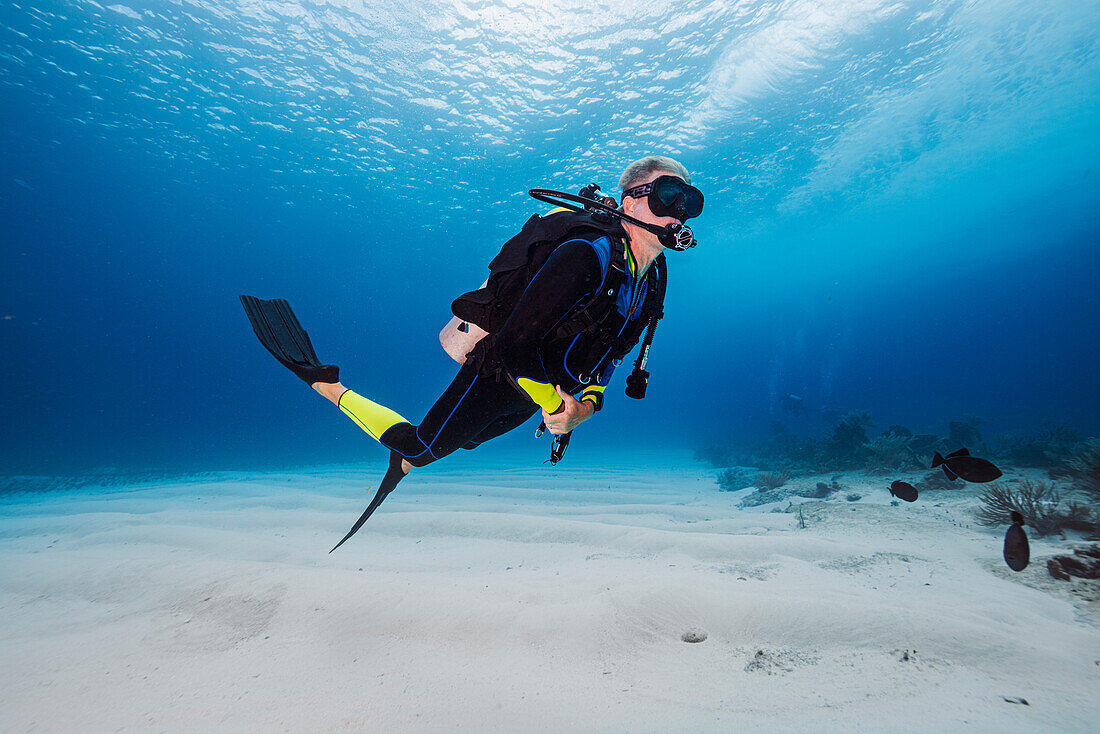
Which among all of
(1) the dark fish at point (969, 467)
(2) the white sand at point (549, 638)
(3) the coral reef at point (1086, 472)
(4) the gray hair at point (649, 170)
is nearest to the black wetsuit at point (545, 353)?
(4) the gray hair at point (649, 170)

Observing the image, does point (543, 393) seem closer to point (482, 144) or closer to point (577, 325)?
point (577, 325)

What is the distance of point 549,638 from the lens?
211 cm

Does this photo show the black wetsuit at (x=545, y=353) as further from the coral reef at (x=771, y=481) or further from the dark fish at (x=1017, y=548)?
the coral reef at (x=771, y=481)

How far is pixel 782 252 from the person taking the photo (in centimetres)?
4331

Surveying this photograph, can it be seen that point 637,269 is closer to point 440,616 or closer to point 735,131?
point 440,616

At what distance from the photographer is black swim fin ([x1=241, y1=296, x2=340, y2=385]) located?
2867 mm

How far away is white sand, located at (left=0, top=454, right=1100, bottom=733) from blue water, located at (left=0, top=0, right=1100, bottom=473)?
16422mm

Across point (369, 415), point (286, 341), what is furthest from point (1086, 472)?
point (286, 341)

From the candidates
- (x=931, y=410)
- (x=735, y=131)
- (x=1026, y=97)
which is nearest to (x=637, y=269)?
(x=735, y=131)

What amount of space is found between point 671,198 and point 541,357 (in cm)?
121

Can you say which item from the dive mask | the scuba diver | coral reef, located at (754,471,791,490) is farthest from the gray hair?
coral reef, located at (754,471,791,490)

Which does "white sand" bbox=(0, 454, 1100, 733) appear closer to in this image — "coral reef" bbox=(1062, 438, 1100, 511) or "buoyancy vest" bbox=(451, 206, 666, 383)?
"buoyancy vest" bbox=(451, 206, 666, 383)

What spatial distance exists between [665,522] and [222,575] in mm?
4399

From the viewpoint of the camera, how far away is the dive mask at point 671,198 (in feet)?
7.67
